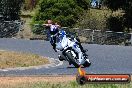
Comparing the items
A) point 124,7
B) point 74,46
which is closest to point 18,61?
point 74,46

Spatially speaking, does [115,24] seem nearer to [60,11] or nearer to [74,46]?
[60,11]

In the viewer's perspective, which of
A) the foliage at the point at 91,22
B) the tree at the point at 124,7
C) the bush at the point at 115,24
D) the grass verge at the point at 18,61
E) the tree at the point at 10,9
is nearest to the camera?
the grass verge at the point at 18,61

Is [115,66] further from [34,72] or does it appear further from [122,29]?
[122,29]

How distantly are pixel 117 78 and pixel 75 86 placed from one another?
4175 millimetres

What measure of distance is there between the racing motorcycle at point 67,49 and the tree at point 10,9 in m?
39.9

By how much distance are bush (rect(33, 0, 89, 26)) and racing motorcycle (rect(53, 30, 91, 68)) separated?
1378 inches

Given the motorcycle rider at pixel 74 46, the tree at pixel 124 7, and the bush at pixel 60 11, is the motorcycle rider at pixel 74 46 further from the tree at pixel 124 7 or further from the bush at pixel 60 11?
the tree at pixel 124 7

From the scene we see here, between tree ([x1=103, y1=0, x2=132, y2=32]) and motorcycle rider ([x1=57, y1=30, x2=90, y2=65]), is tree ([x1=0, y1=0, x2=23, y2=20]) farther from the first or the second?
motorcycle rider ([x1=57, y1=30, x2=90, y2=65])

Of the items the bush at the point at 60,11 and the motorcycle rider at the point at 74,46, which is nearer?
the motorcycle rider at the point at 74,46

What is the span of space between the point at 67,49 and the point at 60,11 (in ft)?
118

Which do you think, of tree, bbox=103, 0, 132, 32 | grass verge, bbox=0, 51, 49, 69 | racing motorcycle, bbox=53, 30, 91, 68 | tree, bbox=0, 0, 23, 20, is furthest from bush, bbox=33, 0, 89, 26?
racing motorcycle, bbox=53, 30, 91, 68

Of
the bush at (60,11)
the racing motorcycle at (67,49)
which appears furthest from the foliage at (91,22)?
the racing motorcycle at (67,49)

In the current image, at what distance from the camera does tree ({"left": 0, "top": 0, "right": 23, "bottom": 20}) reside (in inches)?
1873

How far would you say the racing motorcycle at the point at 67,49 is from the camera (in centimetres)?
783
